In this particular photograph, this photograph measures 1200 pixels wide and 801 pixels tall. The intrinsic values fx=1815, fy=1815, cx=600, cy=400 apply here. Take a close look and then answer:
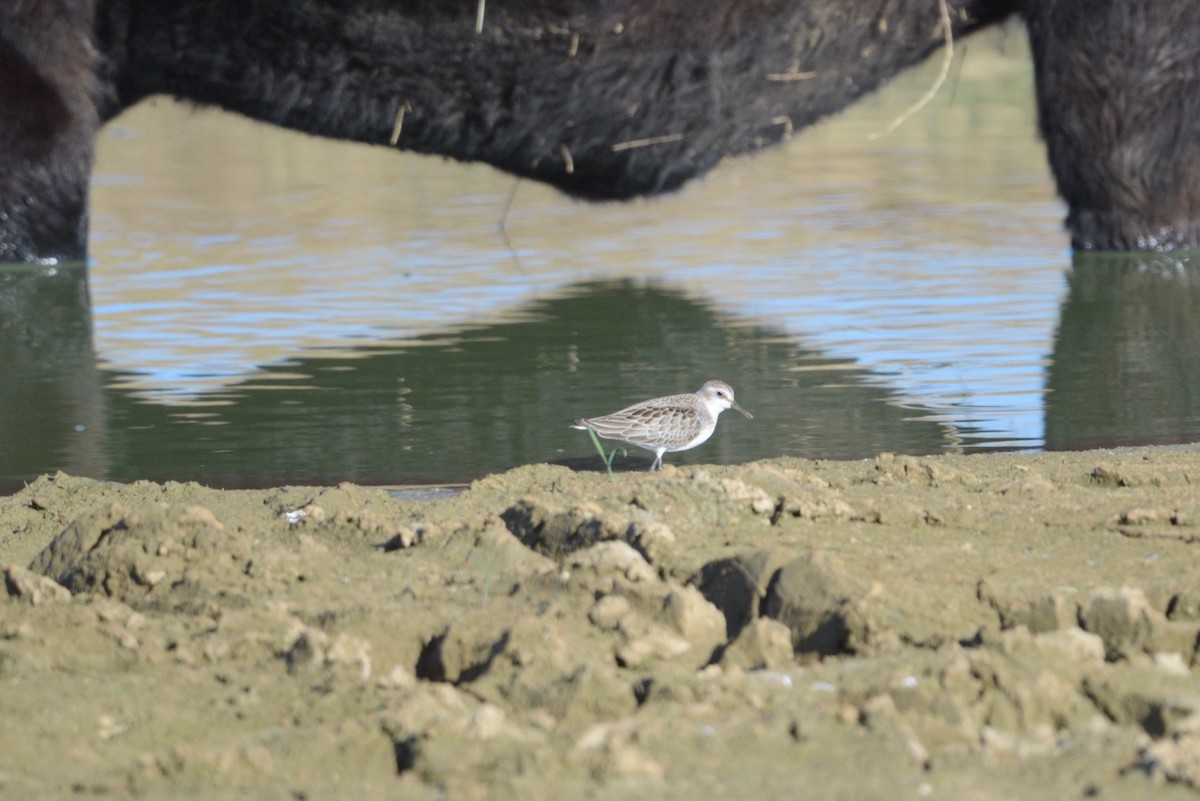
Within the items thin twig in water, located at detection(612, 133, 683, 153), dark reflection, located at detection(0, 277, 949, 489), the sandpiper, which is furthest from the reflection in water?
thin twig in water, located at detection(612, 133, 683, 153)

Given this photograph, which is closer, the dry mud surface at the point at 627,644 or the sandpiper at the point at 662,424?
the dry mud surface at the point at 627,644

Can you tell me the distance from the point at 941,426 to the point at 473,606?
2.04 m

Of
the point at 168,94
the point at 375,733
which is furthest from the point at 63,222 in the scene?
the point at 375,733

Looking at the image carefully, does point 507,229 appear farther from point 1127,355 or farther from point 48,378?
point 1127,355

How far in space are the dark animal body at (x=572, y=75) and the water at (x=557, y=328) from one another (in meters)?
0.37

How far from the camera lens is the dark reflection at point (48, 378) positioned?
4367 millimetres

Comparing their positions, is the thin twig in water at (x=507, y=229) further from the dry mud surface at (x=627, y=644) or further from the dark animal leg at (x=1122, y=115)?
the dry mud surface at (x=627, y=644)

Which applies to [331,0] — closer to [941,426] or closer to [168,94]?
[168,94]

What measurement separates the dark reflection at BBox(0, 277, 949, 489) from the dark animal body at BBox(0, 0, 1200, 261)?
35.5 inches

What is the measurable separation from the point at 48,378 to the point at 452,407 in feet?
→ 4.28

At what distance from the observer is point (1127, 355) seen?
5293mm

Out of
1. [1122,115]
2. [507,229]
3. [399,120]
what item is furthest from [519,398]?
[507,229]

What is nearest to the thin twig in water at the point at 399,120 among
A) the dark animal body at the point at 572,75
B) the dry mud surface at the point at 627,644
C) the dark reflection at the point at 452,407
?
the dark animal body at the point at 572,75

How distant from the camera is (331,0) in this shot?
6.29 m
